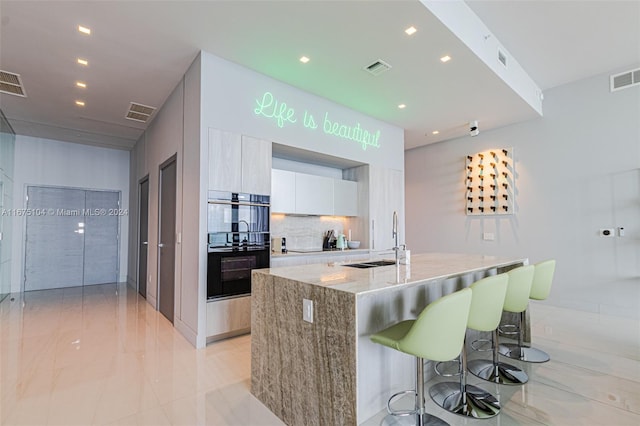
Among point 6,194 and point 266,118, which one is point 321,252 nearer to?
point 266,118

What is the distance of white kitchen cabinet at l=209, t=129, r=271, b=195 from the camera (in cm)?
342

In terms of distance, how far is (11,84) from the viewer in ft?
13.4

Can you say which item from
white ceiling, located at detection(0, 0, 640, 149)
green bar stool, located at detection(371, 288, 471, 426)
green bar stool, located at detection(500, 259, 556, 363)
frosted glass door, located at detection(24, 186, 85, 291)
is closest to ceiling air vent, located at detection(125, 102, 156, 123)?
white ceiling, located at detection(0, 0, 640, 149)

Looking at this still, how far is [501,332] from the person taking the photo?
11.1 ft

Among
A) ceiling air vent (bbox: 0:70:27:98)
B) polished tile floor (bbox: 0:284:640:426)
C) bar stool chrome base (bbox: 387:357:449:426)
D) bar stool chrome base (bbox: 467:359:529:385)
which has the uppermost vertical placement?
ceiling air vent (bbox: 0:70:27:98)

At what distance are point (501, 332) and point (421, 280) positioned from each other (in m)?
2.21

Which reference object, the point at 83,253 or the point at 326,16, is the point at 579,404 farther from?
the point at 83,253

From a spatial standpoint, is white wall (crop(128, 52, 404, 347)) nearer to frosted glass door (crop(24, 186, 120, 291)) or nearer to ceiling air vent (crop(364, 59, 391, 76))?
ceiling air vent (crop(364, 59, 391, 76))

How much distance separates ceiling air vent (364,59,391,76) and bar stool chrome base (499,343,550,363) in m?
3.32

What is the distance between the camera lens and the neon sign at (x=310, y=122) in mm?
3869

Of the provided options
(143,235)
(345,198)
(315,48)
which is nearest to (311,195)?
(345,198)

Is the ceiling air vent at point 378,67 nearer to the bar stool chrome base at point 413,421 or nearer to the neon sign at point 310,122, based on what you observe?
the neon sign at point 310,122

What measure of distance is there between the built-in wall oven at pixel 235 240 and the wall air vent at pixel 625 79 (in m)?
5.43

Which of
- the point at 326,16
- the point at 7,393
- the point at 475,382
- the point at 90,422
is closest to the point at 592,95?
the point at 326,16
